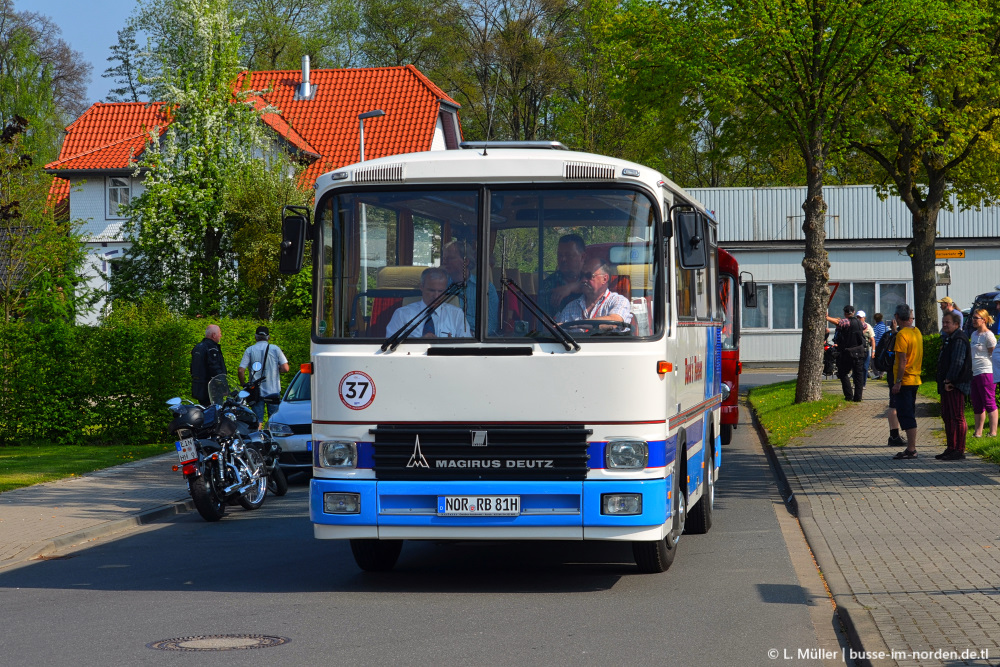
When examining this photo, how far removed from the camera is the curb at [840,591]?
669cm

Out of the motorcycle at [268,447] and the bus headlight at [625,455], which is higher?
the bus headlight at [625,455]

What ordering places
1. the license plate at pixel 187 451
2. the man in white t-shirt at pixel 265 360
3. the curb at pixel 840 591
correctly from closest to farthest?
the curb at pixel 840 591, the license plate at pixel 187 451, the man in white t-shirt at pixel 265 360

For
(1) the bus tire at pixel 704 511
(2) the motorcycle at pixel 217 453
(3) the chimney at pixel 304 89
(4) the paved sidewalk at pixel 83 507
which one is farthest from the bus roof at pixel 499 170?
(3) the chimney at pixel 304 89

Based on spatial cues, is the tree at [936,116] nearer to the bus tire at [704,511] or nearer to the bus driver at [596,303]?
the bus tire at [704,511]

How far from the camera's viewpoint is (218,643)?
7211 mm

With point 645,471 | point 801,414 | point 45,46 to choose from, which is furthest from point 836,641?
point 45,46

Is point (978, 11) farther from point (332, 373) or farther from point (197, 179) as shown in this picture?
point (197, 179)

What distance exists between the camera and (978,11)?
2159 cm

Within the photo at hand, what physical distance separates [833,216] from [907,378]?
32.3 meters

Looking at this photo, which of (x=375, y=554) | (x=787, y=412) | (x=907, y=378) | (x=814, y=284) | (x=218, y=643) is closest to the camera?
(x=218, y=643)

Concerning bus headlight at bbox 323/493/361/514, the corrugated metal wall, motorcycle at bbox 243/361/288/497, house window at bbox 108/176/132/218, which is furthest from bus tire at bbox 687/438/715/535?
house window at bbox 108/176/132/218

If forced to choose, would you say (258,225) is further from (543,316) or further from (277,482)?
(543,316)

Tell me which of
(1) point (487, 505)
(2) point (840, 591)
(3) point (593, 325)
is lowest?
(2) point (840, 591)

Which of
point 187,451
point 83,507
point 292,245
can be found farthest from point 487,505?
point 83,507
